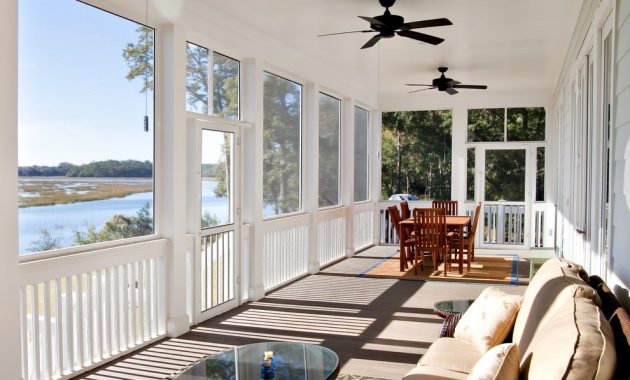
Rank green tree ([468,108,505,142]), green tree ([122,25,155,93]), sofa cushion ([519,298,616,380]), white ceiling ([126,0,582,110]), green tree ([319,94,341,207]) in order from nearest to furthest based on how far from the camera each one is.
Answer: sofa cushion ([519,298,616,380]) < green tree ([122,25,155,93]) < white ceiling ([126,0,582,110]) < green tree ([319,94,341,207]) < green tree ([468,108,505,142])

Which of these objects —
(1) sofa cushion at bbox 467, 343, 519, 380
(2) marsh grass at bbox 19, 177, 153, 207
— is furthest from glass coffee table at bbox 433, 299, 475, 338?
(2) marsh grass at bbox 19, 177, 153, 207

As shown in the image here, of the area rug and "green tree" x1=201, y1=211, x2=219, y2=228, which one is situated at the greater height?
"green tree" x1=201, y1=211, x2=219, y2=228

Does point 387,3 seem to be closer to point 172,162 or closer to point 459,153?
point 172,162

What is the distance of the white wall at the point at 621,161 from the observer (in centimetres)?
274

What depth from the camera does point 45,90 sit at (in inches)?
150

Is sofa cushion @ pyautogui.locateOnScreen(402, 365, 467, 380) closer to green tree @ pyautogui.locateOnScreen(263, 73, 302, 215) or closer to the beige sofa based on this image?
the beige sofa

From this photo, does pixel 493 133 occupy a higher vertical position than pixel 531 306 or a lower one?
higher

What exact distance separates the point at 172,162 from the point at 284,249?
9.03 ft

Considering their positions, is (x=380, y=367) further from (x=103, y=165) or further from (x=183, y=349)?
(x=103, y=165)

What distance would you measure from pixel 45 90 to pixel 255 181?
283 cm

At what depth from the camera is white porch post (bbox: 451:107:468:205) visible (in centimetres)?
1141

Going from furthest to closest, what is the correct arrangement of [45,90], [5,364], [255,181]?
[255,181], [45,90], [5,364]

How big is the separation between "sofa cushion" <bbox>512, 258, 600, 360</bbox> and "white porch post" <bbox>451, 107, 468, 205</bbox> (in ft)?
27.1

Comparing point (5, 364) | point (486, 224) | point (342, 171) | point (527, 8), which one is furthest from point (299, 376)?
point (486, 224)
